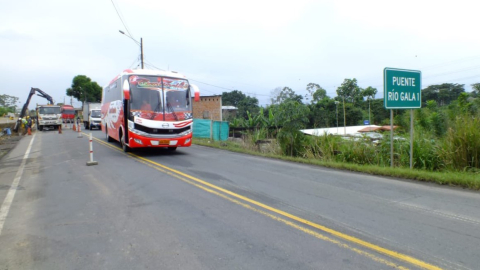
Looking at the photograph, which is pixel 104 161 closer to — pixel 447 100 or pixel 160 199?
pixel 160 199

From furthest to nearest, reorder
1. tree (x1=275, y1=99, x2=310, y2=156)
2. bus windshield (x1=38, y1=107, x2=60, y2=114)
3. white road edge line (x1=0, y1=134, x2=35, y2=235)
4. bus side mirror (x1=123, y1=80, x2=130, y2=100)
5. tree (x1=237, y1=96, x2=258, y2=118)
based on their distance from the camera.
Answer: tree (x1=237, y1=96, x2=258, y2=118) → bus windshield (x1=38, y1=107, x2=60, y2=114) → tree (x1=275, y1=99, x2=310, y2=156) → bus side mirror (x1=123, y1=80, x2=130, y2=100) → white road edge line (x1=0, y1=134, x2=35, y2=235)

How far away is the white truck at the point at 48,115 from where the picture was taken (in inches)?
1329

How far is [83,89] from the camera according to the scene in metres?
66.5

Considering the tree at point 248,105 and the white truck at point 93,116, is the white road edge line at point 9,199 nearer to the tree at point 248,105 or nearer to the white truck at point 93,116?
the white truck at point 93,116

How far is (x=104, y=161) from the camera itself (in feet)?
38.1

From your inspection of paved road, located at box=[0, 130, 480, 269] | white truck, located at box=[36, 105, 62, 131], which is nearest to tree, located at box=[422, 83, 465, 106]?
white truck, located at box=[36, 105, 62, 131]

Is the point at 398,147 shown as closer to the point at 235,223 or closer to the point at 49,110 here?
the point at 235,223

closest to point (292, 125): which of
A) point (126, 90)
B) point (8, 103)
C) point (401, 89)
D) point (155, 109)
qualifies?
point (401, 89)

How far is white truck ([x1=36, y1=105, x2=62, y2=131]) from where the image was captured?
33.8 metres

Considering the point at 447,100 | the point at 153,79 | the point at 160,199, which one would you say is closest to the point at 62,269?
the point at 160,199

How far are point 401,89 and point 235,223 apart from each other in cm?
733

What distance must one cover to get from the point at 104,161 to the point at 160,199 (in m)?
6.19

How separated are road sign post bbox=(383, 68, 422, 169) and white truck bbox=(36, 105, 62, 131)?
3401cm

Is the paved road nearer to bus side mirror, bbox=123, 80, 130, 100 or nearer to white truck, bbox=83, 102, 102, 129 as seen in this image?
bus side mirror, bbox=123, 80, 130, 100
